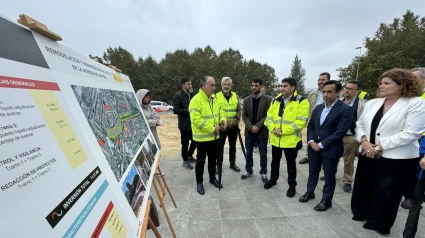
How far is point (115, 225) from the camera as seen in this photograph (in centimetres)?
103

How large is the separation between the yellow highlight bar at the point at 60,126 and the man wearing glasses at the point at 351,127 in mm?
4154

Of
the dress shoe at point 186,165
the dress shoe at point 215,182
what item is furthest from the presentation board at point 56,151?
the dress shoe at point 186,165

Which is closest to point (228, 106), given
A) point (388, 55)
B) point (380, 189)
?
point (380, 189)

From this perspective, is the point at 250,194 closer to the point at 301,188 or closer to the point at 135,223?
the point at 301,188

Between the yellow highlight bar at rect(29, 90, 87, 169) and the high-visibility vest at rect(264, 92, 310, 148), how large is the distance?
2.86 metres

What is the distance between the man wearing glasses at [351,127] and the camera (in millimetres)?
3477

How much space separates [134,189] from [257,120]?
9.70ft

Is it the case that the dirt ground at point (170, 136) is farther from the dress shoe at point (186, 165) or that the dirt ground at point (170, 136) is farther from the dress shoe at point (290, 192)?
the dress shoe at point (290, 192)

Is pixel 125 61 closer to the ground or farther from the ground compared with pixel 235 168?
farther from the ground

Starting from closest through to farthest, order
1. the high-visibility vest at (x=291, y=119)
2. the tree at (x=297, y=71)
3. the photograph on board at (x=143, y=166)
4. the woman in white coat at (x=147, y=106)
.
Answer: the photograph on board at (x=143, y=166)
the high-visibility vest at (x=291, y=119)
the woman in white coat at (x=147, y=106)
the tree at (x=297, y=71)

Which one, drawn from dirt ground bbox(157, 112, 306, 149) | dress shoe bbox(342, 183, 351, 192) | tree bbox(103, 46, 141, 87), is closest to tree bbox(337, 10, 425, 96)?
dirt ground bbox(157, 112, 306, 149)

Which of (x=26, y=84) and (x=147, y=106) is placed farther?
(x=147, y=106)

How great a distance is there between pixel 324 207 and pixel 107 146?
10.2 feet

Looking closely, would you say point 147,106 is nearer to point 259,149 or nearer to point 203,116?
point 203,116
